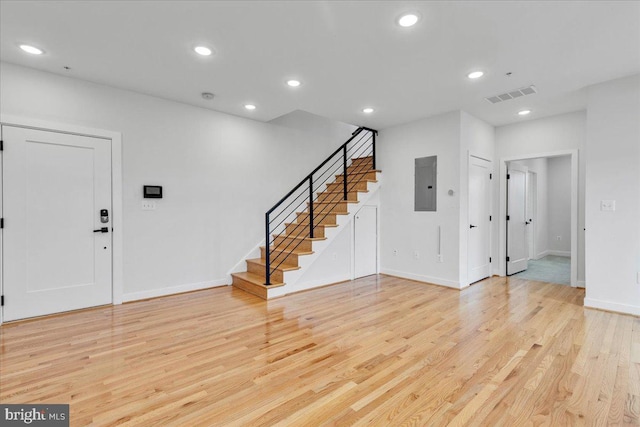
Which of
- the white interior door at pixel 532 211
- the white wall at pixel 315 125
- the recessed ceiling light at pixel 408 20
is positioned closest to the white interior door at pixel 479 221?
the white interior door at pixel 532 211

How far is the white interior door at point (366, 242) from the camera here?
5375 millimetres

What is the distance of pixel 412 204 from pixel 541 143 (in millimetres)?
2285

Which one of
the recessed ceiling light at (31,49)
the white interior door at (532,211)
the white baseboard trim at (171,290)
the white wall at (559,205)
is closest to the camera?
the recessed ceiling light at (31,49)

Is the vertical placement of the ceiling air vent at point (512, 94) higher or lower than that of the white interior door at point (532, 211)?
higher

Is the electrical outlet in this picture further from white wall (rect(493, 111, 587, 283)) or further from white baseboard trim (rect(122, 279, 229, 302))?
white wall (rect(493, 111, 587, 283))

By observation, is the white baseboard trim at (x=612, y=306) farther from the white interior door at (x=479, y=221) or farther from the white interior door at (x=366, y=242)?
the white interior door at (x=366, y=242)

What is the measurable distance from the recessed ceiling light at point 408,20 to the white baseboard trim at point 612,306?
12.5ft

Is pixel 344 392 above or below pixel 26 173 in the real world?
below

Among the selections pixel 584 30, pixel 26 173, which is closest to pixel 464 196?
pixel 584 30

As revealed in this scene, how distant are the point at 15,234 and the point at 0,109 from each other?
131 centimetres

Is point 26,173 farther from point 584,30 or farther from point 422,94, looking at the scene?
point 584,30

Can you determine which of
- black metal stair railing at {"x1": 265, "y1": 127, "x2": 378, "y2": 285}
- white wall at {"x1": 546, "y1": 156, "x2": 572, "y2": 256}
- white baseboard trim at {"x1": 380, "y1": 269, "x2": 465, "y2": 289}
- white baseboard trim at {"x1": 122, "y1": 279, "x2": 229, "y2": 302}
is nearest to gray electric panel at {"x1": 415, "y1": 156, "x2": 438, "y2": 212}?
black metal stair railing at {"x1": 265, "y1": 127, "x2": 378, "y2": 285}

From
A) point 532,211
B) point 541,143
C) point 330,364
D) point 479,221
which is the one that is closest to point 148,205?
point 330,364

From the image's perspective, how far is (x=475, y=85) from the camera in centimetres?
377
